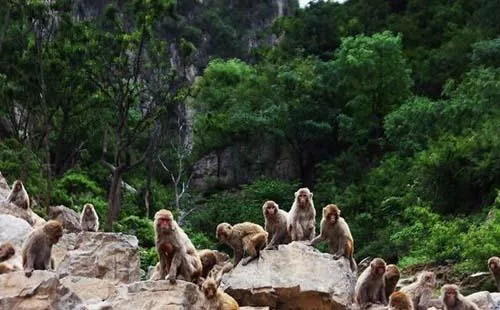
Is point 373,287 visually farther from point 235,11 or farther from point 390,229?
point 235,11

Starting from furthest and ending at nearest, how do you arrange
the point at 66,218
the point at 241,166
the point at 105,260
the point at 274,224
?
the point at 241,166, the point at 66,218, the point at 105,260, the point at 274,224

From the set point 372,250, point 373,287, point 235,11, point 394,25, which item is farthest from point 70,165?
point 235,11

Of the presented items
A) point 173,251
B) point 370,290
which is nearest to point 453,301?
point 370,290

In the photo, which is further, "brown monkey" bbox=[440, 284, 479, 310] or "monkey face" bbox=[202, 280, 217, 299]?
"brown monkey" bbox=[440, 284, 479, 310]

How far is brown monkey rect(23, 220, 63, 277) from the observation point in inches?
428

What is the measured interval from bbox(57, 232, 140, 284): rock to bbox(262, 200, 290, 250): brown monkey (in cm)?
273

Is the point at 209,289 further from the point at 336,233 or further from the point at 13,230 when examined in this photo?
the point at 13,230

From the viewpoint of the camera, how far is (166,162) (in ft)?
Result: 125

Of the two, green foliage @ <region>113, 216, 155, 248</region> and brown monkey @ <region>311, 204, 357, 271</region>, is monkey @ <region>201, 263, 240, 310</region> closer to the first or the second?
brown monkey @ <region>311, 204, 357, 271</region>

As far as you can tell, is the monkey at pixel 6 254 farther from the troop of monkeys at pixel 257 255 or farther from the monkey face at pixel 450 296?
the monkey face at pixel 450 296

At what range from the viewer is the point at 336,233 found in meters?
12.9

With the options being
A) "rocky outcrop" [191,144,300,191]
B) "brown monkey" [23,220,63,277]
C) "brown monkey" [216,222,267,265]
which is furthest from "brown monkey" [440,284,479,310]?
"rocky outcrop" [191,144,300,191]

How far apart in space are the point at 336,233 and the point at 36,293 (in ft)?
16.5

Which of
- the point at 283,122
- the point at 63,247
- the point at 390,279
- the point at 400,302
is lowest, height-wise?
the point at 400,302
